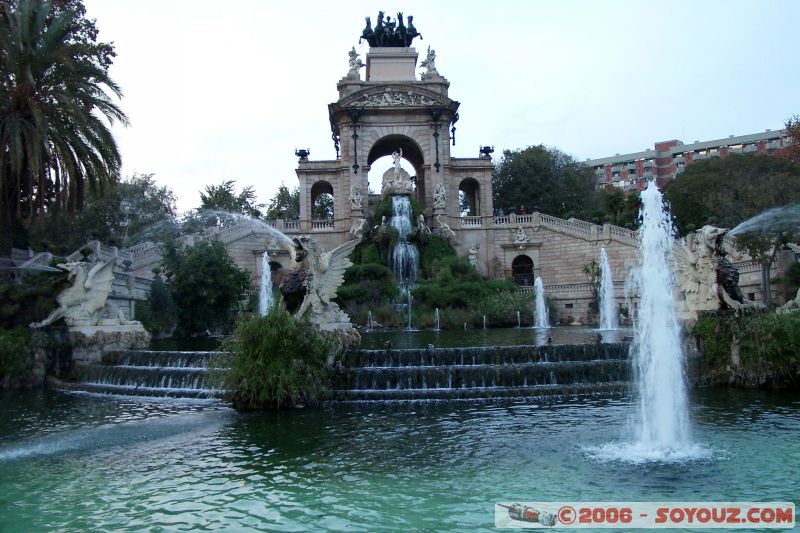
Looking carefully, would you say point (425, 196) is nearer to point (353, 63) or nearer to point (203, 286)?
point (353, 63)

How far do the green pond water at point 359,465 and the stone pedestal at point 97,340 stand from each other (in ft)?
17.2

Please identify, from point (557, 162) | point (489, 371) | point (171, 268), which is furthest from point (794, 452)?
point (557, 162)

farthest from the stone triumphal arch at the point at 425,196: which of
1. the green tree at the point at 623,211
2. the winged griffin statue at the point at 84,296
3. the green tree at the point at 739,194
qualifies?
the winged griffin statue at the point at 84,296

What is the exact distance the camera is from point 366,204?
43750mm

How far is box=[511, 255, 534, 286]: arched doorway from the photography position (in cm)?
4278

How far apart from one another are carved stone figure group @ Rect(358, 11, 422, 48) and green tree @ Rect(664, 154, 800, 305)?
2192cm

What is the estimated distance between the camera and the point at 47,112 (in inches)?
796

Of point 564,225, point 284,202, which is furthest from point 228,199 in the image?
point 564,225

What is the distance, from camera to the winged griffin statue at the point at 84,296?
18.7m

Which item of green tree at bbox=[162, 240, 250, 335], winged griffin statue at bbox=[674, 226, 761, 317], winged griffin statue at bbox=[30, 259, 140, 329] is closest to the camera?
winged griffin statue at bbox=[674, 226, 761, 317]

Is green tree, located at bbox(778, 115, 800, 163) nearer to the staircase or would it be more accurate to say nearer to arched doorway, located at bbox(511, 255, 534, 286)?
arched doorway, located at bbox(511, 255, 534, 286)

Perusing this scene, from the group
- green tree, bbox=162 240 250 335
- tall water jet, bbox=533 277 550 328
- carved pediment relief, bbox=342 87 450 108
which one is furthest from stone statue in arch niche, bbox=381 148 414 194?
green tree, bbox=162 240 250 335

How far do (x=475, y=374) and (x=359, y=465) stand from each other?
5874 mm

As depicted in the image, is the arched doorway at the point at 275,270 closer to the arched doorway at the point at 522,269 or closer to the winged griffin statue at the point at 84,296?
the arched doorway at the point at 522,269
